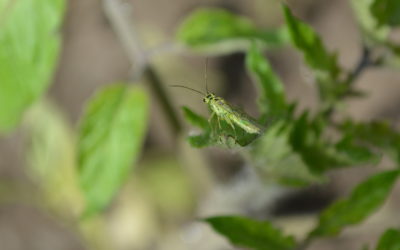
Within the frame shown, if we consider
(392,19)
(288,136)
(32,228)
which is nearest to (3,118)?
(288,136)

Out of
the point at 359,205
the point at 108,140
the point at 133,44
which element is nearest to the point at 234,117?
the point at 359,205

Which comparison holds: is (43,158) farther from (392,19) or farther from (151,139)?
(392,19)

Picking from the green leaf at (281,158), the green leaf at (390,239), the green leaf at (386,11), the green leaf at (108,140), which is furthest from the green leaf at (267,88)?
the green leaf at (108,140)

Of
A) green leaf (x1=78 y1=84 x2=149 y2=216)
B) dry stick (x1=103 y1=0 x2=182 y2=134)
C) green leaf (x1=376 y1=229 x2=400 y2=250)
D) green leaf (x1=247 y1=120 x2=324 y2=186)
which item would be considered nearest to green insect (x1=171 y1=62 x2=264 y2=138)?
green leaf (x1=247 y1=120 x2=324 y2=186)

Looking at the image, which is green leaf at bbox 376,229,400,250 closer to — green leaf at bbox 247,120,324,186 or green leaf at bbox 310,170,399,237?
green leaf at bbox 310,170,399,237

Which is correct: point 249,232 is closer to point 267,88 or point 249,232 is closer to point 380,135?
point 267,88

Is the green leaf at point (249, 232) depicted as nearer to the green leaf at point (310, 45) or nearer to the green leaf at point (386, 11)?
the green leaf at point (310, 45)
